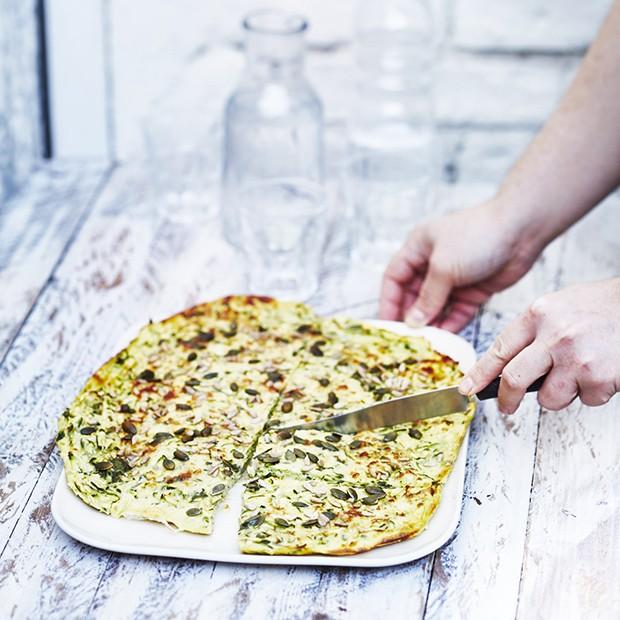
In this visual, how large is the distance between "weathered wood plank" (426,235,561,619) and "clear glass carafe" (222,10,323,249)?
883 mm

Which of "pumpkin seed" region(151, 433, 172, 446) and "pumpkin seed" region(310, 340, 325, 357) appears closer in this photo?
"pumpkin seed" region(151, 433, 172, 446)

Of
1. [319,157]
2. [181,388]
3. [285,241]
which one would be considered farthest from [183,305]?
[319,157]

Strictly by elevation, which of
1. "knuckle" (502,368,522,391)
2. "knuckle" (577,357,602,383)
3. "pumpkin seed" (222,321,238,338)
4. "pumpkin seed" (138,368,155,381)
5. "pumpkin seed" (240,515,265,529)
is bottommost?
"pumpkin seed" (222,321,238,338)

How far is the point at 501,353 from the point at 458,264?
0.48 metres

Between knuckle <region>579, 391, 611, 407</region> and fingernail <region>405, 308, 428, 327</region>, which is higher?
knuckle <region>579, 391, 611, 407</region>

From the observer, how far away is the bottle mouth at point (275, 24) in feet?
8.31

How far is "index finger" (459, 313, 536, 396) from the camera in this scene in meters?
1.72

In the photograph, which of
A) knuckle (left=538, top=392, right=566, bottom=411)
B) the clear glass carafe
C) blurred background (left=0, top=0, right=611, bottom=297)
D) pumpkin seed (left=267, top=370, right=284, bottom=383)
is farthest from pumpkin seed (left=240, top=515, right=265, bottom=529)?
blurred background (left=0, top=0, right=611, bottom=297)

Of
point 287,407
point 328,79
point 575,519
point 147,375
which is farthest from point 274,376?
point 328,79

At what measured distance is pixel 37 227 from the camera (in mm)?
2670

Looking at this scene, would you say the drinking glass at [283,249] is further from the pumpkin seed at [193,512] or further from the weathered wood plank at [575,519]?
A: the pumpkin seed at [193,512]

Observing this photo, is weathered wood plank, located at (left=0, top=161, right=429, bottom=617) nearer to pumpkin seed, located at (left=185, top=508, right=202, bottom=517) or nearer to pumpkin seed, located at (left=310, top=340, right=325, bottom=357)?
pumpkin seed, located at (left=185, top=508, right=202, bottom=517)

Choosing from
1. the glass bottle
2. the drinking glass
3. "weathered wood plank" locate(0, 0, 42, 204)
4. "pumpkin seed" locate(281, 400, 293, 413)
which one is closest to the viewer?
"pumpkin seed" locate(281, 400, 293, 413)

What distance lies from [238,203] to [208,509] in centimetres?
106
